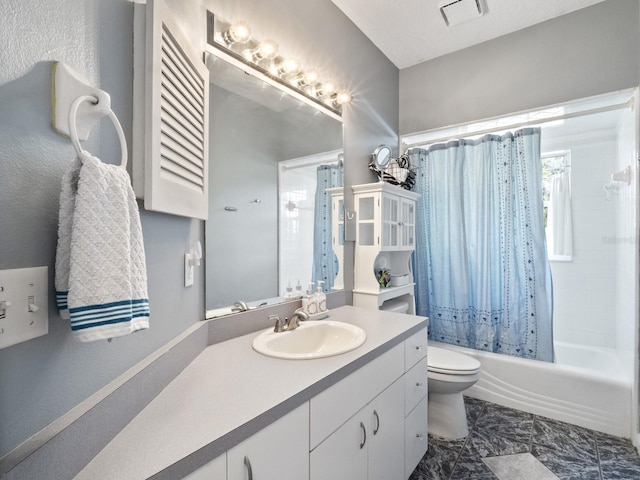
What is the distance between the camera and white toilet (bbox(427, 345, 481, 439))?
1847 mm

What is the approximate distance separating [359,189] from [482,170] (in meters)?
1.08

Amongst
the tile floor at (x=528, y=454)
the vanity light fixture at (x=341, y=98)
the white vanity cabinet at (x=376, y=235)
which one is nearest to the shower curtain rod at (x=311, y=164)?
the white vanity cabinet at (x=376, y=235)

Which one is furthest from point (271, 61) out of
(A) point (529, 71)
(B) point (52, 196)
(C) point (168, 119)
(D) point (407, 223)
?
(A) point (529, 71)

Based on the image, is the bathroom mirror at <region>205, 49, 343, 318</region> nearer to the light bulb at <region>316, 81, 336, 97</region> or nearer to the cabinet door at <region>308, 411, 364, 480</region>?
the light bulb at <region>316, 81, 336, 97</region>

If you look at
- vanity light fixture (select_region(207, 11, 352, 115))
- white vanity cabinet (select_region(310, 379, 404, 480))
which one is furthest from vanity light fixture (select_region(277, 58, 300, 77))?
white vanity cabinet (select_region(310, 379, 404, 480))

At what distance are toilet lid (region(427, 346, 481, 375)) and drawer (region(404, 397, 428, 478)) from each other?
274 mm

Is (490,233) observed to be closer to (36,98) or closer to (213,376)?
(213,376)

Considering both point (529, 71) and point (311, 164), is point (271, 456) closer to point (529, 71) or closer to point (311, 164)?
point (311, 164)

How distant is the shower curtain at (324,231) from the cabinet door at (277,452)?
3.33 feet

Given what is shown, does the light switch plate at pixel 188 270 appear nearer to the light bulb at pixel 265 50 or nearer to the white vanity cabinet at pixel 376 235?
the light bulb at pixel 265 50

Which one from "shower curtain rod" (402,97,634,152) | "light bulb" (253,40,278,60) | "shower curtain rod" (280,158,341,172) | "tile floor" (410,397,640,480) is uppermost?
"light bulb" (253,40,278,60)

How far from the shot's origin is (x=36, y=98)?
48 centimetres

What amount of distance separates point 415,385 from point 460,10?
→ 2.34 metres

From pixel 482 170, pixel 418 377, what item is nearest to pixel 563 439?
pixel 418 377
